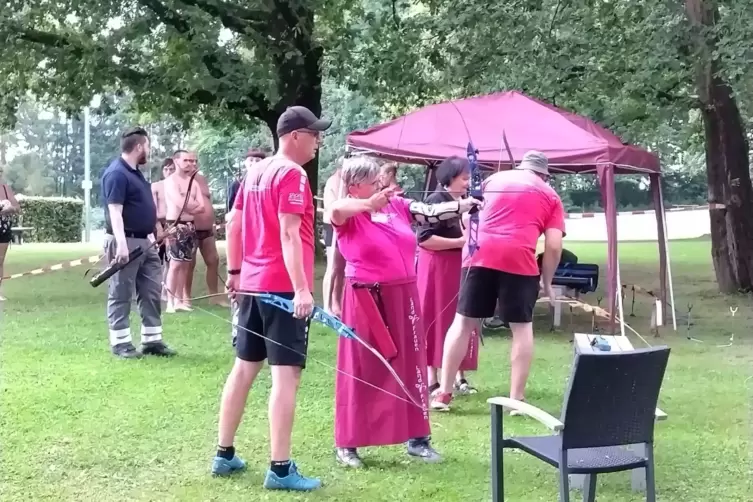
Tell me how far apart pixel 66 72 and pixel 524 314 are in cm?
1030

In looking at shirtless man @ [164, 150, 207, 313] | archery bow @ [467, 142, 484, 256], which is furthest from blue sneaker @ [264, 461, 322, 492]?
shirtless man @ [164, 150, 207, 313]

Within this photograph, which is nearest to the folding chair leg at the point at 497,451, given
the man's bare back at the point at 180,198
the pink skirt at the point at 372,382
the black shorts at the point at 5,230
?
the pink skirt at the point at 372,382

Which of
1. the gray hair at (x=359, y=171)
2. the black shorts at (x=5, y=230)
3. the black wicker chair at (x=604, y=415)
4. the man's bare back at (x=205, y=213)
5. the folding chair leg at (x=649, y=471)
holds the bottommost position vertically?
the folding chair leg at (x=649, y=471)

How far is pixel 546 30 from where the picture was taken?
1155 cm

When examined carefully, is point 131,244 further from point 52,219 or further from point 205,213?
point 52,219

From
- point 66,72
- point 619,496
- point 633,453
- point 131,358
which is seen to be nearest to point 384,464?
point 619,496

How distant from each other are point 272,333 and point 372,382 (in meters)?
0.69

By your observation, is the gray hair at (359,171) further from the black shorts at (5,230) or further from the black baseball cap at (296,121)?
the black shorts at (5,230)

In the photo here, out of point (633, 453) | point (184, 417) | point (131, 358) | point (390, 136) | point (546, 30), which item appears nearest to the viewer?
point (633, 453)

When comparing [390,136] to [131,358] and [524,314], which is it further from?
[524,314]

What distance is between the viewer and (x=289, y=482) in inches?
156

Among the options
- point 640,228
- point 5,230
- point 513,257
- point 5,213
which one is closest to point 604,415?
point 513,257

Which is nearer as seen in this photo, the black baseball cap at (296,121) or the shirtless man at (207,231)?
the black baseball cap at (296,121)

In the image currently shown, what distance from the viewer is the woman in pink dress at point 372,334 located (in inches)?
171
